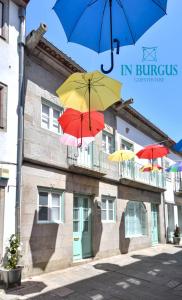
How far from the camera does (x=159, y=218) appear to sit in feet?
61.9

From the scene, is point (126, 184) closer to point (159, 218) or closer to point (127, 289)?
point (159, 218)

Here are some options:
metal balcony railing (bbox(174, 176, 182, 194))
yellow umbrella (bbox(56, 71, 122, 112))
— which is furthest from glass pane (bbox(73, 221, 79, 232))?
metal balcony railing (bbox(174, 176, 182, 194))

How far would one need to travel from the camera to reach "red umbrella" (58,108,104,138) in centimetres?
866

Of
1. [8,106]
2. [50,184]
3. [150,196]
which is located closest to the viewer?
[8,106]

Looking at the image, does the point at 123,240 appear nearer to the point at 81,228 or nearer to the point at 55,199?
the point at 81,228

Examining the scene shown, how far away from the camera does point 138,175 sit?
16.4m

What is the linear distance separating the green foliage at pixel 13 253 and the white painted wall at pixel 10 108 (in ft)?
0.89

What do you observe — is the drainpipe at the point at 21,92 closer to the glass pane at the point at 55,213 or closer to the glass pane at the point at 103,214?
the glass pane at the point at 55,213

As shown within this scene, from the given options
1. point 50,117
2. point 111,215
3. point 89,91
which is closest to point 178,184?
point 111,215

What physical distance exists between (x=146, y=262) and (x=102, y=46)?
974 centimetres

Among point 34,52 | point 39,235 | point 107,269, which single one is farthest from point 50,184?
point 34,52

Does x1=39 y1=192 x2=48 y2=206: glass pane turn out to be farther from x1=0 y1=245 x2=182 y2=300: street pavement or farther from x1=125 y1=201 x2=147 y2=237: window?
x1=125 y1=201 x2=147 y2=237: window

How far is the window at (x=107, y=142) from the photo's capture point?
14137 millimetres

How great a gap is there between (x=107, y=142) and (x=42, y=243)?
6317 millimetres
